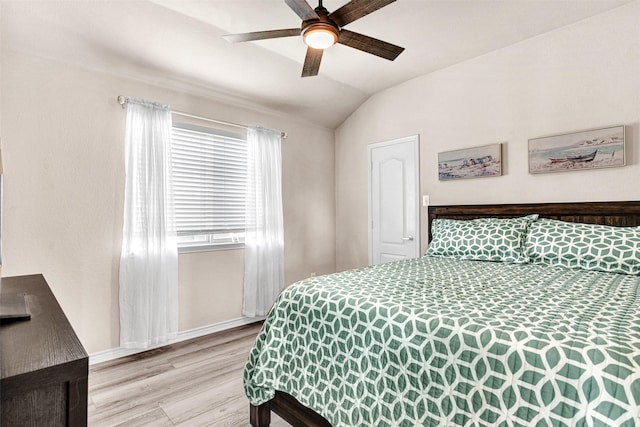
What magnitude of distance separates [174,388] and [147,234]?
1.25 m

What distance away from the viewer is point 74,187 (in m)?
2.54

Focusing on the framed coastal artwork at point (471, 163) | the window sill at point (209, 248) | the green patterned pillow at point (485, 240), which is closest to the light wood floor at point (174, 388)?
the window sill at point (209, 248)

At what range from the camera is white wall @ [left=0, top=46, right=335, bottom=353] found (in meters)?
2.32

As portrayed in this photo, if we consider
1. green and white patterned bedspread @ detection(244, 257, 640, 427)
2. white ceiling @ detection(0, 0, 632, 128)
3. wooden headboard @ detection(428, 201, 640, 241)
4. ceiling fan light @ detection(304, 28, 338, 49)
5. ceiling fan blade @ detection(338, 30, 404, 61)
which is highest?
white ceiling @ detection(0, 0, 632, 128)

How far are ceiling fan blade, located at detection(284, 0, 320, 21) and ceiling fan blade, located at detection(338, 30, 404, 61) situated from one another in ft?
0.79

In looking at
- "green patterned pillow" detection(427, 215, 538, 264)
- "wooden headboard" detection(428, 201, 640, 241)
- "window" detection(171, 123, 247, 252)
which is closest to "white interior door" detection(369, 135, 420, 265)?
"wooden headboard" detection(428, 201, 640, 241)

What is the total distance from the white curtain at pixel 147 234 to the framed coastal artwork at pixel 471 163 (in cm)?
269

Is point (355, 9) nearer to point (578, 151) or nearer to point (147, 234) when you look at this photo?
point (578, 151)

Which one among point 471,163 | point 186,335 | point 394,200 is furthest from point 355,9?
point 186,335

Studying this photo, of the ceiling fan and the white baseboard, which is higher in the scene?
the ceiling fan

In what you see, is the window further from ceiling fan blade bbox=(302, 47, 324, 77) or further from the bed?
the bed

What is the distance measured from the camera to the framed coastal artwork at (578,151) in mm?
2479

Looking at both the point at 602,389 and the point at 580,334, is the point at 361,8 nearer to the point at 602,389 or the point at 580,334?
the point at 580,334

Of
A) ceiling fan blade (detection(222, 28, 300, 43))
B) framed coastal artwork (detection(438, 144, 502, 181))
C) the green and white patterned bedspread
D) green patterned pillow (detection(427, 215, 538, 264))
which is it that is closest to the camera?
the green and white patterned bedspread
